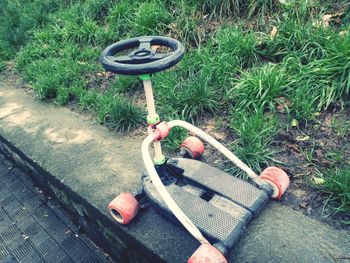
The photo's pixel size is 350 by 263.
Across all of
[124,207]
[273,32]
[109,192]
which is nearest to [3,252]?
[109,192]

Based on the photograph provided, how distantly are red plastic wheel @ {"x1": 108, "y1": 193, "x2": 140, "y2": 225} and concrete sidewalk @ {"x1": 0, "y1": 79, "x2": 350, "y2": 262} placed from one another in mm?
65

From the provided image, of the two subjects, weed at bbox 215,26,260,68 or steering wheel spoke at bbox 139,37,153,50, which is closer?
steering wheel spoke at bbox 139,37,153,50

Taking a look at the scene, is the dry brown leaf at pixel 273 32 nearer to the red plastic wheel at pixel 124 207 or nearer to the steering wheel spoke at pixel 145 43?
the steering wheel spoke at pixel 145 43

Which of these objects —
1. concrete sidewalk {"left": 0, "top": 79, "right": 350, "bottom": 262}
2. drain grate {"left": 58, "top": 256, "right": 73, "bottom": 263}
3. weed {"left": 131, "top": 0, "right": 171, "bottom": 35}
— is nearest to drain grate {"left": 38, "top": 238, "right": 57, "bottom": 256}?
drain grate {"left": 58, "top": 256, "right": 73, "bottom": 263}

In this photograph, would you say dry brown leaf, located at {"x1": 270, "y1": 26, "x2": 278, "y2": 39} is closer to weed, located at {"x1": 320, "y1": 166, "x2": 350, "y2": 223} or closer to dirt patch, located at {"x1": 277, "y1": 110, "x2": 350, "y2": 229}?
dirt patch, located at {"x1": 277, "y1": 110, "x2": 350, "y2": 229}

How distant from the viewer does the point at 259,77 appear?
9.23ft

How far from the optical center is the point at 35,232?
288cm

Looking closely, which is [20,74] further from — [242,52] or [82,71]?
[242,52]

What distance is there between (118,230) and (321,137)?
156 centimetres

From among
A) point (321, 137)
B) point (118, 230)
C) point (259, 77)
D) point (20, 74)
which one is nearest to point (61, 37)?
point (20, 74)

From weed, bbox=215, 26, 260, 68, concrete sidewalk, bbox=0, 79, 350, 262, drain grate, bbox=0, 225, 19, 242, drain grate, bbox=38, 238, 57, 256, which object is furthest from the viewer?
weed, bbox=215, 26, 260, 68

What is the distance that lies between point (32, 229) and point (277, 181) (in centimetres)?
209

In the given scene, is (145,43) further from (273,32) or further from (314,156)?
(273,32)

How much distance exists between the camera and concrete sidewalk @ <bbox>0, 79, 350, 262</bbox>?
187 cm
